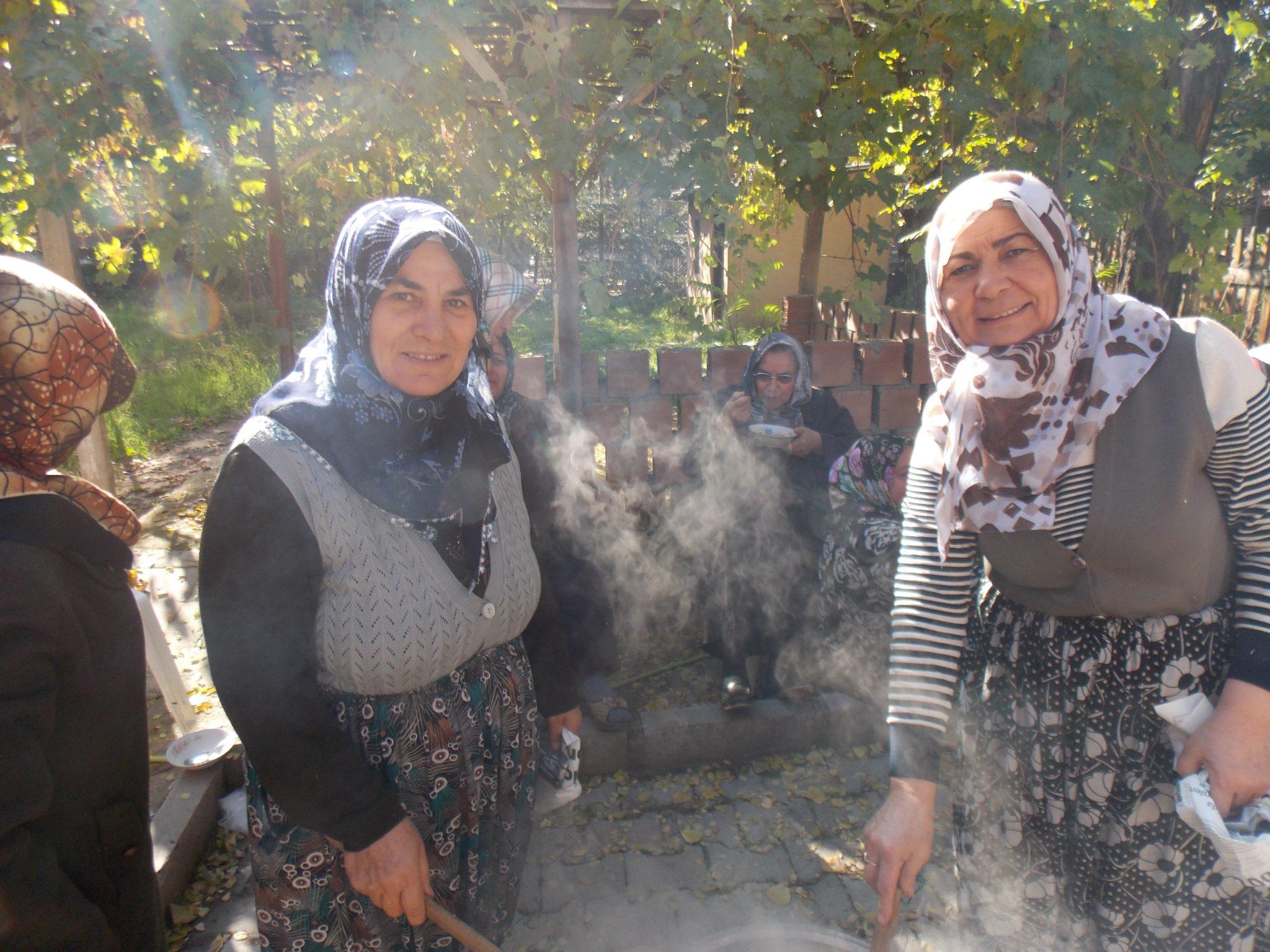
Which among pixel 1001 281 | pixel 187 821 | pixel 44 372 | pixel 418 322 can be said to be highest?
pixel 1001 281

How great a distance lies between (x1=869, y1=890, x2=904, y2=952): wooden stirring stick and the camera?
68.6 inches

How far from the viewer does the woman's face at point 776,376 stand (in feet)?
13.6

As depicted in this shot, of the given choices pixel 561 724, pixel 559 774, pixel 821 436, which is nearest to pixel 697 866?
pixel 559 774

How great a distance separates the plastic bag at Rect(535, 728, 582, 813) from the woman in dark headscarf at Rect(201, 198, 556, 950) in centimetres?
29

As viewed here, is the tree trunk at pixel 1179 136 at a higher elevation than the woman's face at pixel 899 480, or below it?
higher

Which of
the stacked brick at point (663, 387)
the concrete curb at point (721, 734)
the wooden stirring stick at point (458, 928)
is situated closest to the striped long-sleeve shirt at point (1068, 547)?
the wooden stirring stick at point (458, 928)

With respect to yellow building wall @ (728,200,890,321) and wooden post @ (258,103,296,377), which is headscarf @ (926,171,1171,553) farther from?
yellow building wall @ (728,200,890,321)

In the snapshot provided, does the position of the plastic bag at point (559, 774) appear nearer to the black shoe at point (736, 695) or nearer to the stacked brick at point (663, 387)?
the black shoe at point (736, 695)

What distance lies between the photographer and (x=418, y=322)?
5.77 ft

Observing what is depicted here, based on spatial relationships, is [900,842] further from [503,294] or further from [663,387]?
[663,387]

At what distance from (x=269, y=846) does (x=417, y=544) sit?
0.78m

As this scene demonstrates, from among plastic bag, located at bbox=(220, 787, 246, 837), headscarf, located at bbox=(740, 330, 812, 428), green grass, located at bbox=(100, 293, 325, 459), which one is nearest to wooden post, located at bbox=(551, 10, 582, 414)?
headscarf, located at bbox=(740, 330, 812, 428)

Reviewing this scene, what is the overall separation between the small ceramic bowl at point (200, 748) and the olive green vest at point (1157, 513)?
3186 millimetres

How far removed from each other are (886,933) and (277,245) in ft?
13.4
